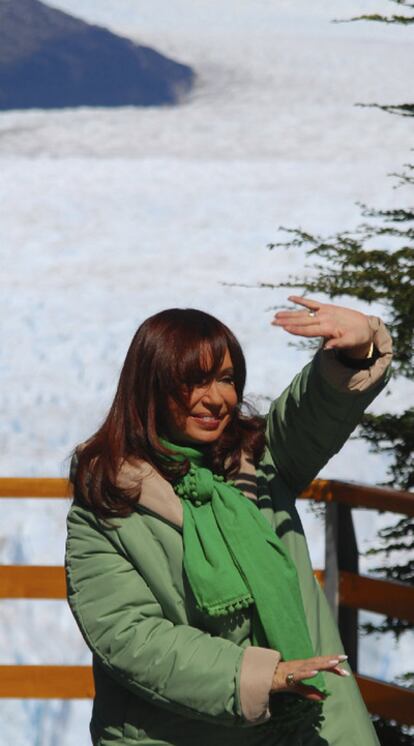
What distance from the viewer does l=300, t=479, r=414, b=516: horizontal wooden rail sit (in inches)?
126

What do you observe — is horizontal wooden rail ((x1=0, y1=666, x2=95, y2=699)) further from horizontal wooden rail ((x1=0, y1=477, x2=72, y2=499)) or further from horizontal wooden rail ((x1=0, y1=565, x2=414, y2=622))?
horizontal wooden rail ((x1=0, y1=477, x2=72, y2=499))

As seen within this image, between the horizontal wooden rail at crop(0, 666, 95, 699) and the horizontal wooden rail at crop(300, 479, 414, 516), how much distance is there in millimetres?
876

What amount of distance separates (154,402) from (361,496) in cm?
161

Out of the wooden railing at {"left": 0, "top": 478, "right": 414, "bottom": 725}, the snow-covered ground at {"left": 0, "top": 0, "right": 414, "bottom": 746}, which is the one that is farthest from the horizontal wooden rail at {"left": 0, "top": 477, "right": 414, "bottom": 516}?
the snow-covered ground at {"left": 0, "top": 0, "right": 414, "bottom": 746}

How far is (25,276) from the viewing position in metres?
14.2

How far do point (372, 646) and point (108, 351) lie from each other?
430 cm

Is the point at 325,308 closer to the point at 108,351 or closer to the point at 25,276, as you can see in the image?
the point at 108,351

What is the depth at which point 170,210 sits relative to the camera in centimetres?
1583

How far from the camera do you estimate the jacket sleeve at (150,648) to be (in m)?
1.69

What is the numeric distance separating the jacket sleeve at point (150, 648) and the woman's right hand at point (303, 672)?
12 mm

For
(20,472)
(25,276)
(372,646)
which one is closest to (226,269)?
(25,276)

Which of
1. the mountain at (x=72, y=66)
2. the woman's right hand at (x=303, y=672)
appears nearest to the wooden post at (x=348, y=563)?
the woman's right hand at (x=303, y=672)

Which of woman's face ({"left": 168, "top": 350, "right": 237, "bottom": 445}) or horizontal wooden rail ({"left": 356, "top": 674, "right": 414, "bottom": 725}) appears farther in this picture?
horizontal wooden rail ({"left": 356, "top": 674, "right": 414, "bottom": 725})

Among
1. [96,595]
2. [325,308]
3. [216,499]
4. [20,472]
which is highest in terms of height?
[325,308]
